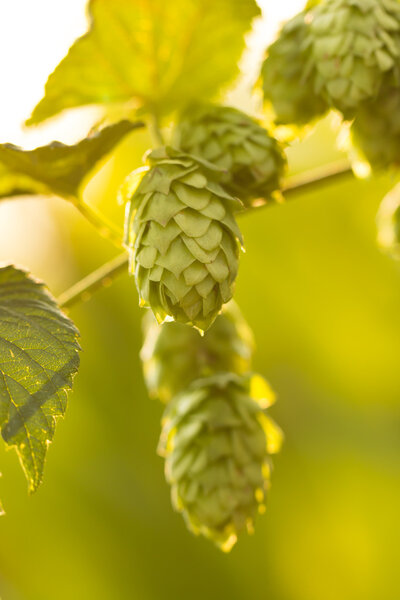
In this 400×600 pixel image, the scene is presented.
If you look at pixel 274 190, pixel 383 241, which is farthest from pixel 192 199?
pixel 383 241

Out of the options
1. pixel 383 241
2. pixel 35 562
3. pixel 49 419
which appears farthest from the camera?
pixel 35 562

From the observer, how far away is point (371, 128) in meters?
1.39

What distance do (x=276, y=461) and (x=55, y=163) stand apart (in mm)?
1933

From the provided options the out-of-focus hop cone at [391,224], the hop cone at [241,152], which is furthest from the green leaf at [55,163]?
the out-of-focus hop cone at [391,224]

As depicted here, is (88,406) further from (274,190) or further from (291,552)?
(274,190)

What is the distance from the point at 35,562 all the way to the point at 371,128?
2378 mm

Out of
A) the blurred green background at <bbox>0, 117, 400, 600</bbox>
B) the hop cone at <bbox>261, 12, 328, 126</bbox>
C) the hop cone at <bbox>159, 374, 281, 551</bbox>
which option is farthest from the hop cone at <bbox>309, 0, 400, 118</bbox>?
the blurred green background at <bbox>0, 117, 400, 600</bbox>

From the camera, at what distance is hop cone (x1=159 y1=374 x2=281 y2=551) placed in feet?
4.77

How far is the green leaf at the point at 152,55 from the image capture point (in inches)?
63.2

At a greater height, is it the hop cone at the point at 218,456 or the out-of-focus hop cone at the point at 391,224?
the out-of-focus hop cone at the point at 391,224

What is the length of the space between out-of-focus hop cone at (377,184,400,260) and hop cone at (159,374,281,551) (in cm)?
51

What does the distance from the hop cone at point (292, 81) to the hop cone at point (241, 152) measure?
8cm

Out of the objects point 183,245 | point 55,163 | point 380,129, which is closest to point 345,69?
point 380,129

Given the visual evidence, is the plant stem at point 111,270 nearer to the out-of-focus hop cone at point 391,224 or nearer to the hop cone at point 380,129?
the hop cone at point 380,129
